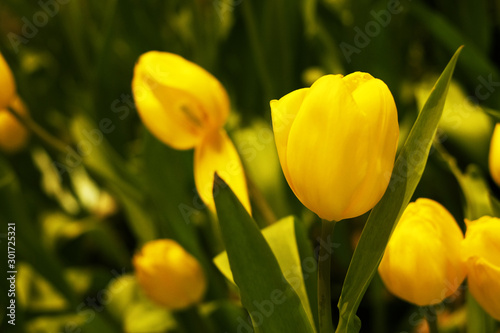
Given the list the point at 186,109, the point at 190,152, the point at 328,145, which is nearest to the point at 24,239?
the point at 190,152

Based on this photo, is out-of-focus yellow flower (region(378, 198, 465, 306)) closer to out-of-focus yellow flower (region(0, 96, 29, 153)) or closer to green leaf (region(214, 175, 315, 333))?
green leaf (region(214, 175, 315, 333))

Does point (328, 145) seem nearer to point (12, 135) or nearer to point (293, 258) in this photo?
point (293, 258)

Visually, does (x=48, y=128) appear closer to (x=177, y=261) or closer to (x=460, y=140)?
(x=177, y=261)

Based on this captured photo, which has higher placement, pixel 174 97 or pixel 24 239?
pixel 174 97

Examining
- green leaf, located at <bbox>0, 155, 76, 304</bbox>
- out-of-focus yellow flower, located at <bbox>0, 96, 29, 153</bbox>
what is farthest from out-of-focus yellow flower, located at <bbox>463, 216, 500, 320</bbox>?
out-of-focus yellow flower, located at <bbox>0, 96, 29, 153</bbox>

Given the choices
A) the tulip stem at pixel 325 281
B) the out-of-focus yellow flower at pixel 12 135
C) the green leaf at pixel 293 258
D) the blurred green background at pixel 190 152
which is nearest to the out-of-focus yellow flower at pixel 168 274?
the blurred green background at pixel 190 152

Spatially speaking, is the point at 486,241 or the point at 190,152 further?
the point at 190,152
